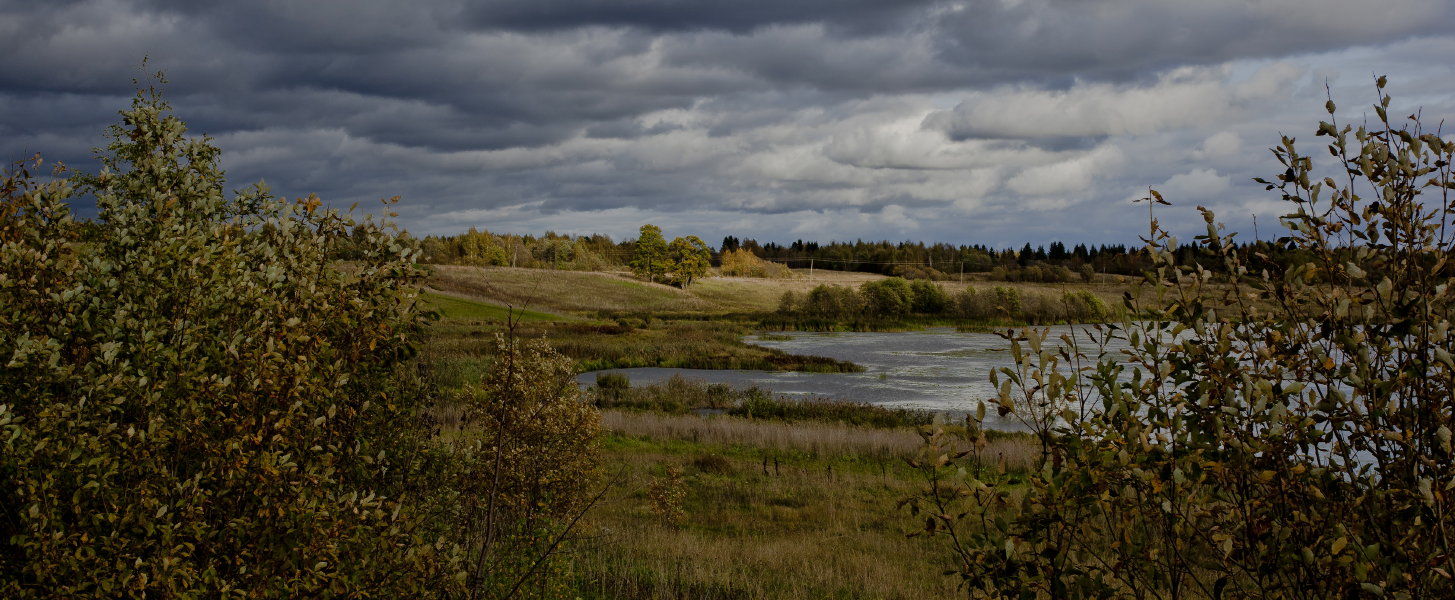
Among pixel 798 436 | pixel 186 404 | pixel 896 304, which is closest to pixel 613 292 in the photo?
pixel 896 304

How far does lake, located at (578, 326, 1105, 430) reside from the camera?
117 ft

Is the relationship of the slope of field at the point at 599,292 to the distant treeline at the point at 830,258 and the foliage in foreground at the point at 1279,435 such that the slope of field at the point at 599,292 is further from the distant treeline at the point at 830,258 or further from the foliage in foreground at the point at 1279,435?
the foliage in foreground at the point at 1279,435

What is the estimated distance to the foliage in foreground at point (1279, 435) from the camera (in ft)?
10.3

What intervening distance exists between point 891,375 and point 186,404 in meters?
41.4

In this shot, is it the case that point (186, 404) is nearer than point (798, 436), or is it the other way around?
point (186, 404)

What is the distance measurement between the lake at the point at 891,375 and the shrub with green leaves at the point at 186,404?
2670cm

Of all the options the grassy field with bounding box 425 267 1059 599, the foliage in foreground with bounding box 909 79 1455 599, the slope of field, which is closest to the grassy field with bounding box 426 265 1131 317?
the slope of field

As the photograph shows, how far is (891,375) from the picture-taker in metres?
44.1

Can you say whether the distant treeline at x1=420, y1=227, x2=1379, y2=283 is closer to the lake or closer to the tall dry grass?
the lake

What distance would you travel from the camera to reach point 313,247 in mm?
5156

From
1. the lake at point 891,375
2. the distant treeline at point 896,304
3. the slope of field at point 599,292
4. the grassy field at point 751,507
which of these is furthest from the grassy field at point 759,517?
the distant treeline at point 896,304

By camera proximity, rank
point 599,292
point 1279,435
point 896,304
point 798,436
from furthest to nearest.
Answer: point 599,292 < point 896,304 < point 798,436 < point 1279,435

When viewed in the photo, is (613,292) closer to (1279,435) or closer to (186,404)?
(186,404)

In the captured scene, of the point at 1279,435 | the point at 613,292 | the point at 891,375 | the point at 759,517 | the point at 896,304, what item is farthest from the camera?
the point at 613,292
